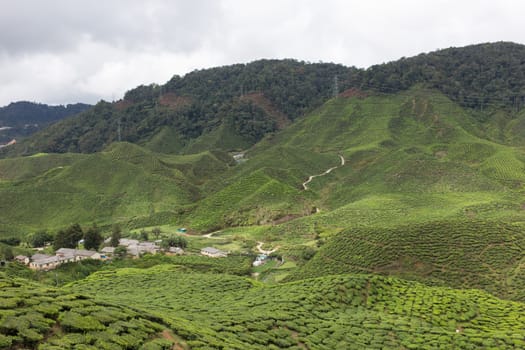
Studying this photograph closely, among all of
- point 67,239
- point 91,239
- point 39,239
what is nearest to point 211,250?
point 91,239

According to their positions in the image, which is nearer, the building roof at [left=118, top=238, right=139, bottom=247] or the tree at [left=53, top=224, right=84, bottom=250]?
the tree at [left=53, top=224, right=84, bottom=250]

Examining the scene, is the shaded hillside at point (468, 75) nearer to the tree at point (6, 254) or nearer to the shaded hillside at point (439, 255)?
the shaded hillside at point (439, 255)

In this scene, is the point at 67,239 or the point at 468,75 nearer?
the point at 67,239

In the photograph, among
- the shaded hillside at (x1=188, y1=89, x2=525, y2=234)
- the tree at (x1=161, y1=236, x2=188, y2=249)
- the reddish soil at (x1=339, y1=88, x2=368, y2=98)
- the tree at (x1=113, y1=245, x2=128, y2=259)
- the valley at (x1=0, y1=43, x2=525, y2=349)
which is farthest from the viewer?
the reddish soil at (x1=339, y1=88, x2=368, y2=98)

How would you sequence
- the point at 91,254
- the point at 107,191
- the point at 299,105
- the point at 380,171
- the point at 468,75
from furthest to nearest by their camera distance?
1. the point at 299,105
2. the point at 468,75
3. the point at 107,191
4. the point at 380,171
5. the point at 91,254

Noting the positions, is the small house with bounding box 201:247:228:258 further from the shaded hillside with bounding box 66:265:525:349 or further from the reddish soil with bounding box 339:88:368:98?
the reddish soil with bounding box 339:88:368:98

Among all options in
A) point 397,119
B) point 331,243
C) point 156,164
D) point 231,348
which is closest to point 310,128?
point 397,119

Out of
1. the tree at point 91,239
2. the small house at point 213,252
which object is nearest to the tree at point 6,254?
the tree at point 91,239

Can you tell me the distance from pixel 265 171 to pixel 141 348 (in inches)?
3398

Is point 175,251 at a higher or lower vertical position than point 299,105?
lower

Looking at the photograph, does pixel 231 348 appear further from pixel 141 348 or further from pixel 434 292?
pixel 434 292

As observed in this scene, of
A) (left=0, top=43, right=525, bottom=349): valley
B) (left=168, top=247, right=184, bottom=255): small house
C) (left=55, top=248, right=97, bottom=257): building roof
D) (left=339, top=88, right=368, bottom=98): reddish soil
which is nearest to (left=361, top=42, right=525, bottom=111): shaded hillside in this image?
(left=0, top=43, right=525, bottom=349): valley

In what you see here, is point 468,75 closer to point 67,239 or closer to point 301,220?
point 301,220

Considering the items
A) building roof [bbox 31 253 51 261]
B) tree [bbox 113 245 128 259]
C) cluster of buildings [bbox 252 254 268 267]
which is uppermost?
building roof [bbox 31 253 51 261]
